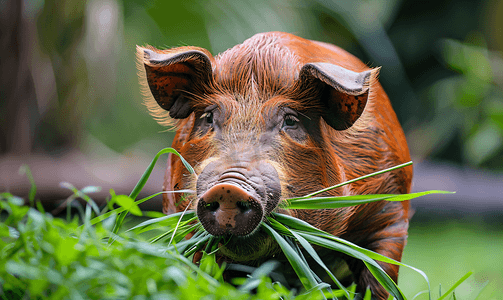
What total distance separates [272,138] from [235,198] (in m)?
0.43

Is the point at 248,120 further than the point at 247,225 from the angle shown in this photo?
Yes

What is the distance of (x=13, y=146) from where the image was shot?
5.25 m

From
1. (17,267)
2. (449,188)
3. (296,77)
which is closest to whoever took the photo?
(17,267)

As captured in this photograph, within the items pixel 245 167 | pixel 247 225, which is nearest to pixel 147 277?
pixel 247 225

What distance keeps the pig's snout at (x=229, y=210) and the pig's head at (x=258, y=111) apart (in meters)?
0.03

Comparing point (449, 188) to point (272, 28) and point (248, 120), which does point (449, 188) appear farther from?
point (248, 120)

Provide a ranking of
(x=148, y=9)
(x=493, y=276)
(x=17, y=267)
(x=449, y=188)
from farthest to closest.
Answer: (x=148, y=9), (x=449, y=188), (x=493, y=276), (x=17, y=267)

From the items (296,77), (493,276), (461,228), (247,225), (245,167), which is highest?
(296,77)

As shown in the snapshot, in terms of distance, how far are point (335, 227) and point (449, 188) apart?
3.91m

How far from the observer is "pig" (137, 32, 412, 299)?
1553 mm

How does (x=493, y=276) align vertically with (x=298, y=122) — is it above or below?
below

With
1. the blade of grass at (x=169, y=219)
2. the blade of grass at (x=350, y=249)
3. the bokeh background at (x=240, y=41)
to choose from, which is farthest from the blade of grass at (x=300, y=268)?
the bokeh background at (x=240, y=41)

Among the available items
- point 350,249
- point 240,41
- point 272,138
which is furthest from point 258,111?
point 240,41

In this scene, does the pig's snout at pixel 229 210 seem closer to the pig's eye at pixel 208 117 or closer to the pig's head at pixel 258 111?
the pig's head at pixel 258 111
